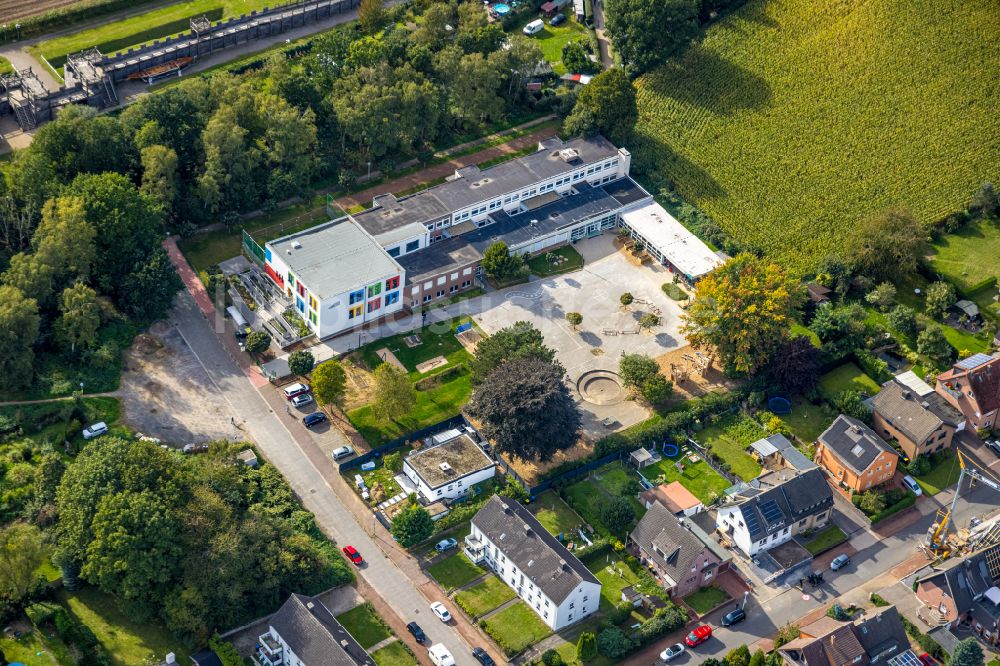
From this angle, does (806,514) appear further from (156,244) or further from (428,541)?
(156,244)

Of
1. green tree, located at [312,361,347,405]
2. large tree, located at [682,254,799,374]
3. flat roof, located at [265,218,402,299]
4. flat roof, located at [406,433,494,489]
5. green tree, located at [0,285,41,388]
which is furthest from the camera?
flat roof, located at [265,218,402,299]

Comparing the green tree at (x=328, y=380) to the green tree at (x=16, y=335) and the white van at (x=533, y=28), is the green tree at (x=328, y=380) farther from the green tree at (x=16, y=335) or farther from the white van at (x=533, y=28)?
the white van at (x=533, y=28)

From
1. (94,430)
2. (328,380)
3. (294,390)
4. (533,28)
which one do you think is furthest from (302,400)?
(533,28)

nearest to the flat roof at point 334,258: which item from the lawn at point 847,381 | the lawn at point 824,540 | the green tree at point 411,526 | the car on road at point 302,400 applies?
the car on road at point 302,400

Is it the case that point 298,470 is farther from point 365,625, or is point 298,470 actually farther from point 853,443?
point 853,443

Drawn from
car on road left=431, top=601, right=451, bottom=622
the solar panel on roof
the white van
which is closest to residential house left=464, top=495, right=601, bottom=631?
car on road left=431, top=601, right=451, bottom=622

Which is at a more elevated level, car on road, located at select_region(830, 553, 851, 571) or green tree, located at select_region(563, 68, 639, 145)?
green tree, located at select_region(563, 68, 639, 145)

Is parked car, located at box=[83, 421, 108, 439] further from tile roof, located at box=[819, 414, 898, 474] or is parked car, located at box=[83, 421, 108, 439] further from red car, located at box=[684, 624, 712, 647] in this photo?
tile roof, located at box=[819, 414, 898, 474]
